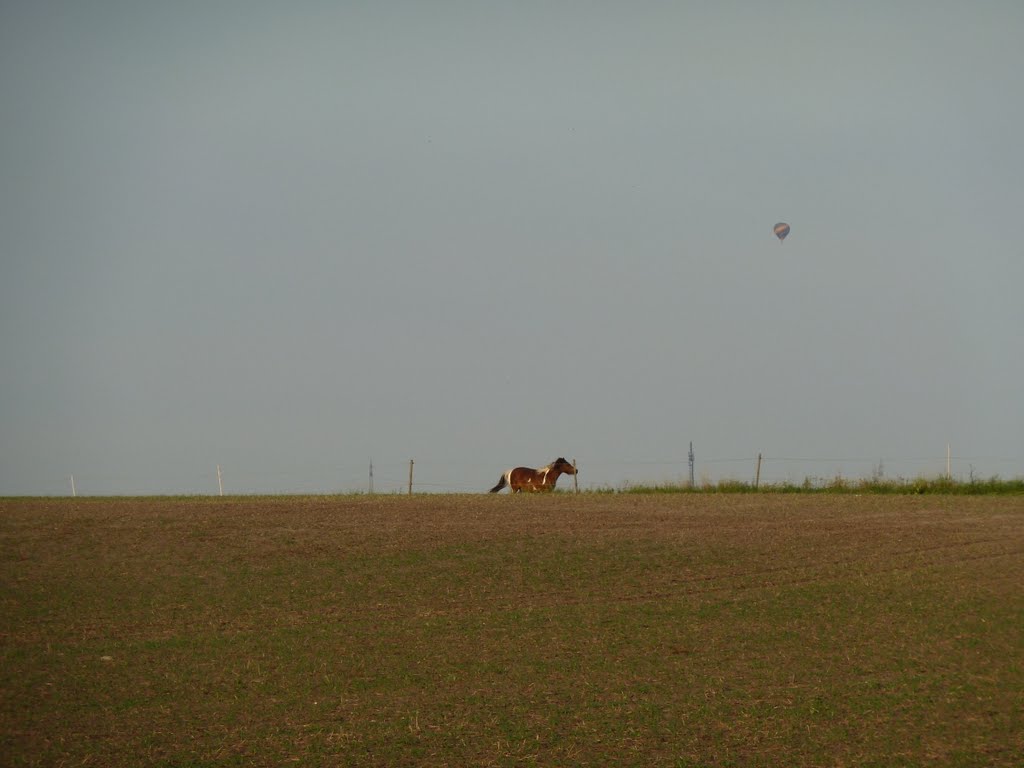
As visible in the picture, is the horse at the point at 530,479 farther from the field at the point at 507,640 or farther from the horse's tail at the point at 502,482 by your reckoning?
the field at the point at 507,640

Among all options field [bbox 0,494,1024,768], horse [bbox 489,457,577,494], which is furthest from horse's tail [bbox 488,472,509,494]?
field [bbox 0,494,1024,768]

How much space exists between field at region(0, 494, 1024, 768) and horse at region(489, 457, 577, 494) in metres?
10.6

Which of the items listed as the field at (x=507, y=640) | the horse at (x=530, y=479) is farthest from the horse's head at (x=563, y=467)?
the field at (x=507, y=640)

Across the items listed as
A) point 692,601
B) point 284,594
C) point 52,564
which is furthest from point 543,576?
point 52,564

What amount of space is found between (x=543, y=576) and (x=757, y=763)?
753 centimetres

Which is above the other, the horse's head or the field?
the horse's head

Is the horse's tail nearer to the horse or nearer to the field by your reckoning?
the horse

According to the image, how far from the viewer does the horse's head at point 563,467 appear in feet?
110

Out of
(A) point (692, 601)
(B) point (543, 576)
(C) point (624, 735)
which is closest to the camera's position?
(C) point (624, 735)

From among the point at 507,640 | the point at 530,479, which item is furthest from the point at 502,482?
the point at 507,640

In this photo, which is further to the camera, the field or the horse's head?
the horse's head

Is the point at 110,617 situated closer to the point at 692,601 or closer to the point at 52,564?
the point at 52,564

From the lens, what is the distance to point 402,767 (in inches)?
352

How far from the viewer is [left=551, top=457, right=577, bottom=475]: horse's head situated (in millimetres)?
33450
